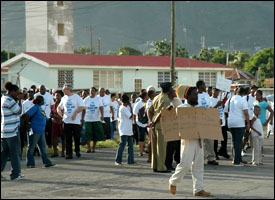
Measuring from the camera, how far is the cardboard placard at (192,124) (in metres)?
11.0

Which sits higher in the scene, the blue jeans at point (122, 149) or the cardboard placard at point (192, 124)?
the cardboard placard at point (192, 124)

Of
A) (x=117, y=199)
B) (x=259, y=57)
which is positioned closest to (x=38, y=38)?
(x=259, y=57)

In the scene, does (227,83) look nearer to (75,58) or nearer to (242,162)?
(242,162)

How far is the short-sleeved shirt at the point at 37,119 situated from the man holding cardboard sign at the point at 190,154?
4.36 m

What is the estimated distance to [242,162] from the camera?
15.4m

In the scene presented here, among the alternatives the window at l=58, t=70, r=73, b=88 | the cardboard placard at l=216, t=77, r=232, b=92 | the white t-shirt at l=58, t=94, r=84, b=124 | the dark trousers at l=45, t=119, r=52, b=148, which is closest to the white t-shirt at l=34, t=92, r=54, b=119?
the dark trousers at l=45, t=119, r=52, b=148

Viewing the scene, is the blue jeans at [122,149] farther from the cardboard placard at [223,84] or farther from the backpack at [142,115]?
the cardboard placard at [223,84]

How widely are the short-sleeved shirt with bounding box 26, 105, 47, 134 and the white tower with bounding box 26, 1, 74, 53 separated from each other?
230ft

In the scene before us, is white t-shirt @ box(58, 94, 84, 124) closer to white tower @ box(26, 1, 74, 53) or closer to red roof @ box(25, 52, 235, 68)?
red roof @ box(25, 52, 235, 68)

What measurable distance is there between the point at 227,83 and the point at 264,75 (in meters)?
84.0

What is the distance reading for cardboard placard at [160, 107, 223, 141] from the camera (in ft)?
36.1

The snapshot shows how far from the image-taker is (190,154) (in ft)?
35.5

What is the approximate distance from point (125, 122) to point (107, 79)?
3501cm

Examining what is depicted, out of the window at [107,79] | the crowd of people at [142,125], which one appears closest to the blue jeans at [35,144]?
the crowd of people at [142,125]
